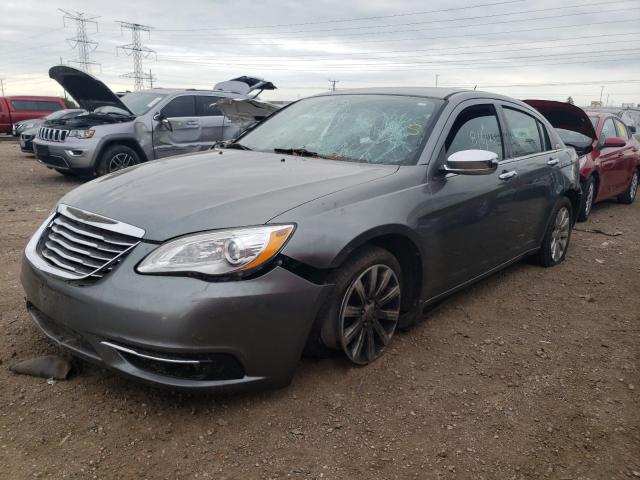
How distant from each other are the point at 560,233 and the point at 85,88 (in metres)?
7.48

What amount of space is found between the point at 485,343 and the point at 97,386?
7.61ft

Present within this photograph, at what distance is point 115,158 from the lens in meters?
9.08

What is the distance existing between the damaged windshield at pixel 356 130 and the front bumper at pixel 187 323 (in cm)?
122

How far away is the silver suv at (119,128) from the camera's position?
28.9ft

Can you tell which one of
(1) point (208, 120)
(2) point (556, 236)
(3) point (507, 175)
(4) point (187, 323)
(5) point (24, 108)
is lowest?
(2) point (556, 236)

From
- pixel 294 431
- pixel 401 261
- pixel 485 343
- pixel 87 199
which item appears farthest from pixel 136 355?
pixel 485 343

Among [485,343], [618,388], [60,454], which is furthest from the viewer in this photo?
[485,343]

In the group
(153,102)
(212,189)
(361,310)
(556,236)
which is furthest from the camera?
(153,102)

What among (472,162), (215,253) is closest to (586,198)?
(472,162)

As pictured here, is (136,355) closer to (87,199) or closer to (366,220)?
(87,199)

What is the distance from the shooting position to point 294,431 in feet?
7.99

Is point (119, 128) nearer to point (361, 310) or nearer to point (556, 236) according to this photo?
point (556, 236)

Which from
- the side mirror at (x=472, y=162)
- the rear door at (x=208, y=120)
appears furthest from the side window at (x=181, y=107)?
the side mirror at (x=472, y=162)

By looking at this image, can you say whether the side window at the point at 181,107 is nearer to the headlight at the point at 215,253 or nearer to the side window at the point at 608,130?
the side window at the point at 608,130
